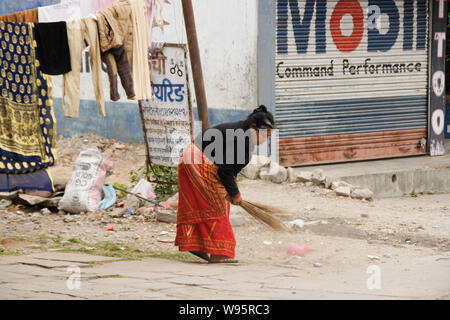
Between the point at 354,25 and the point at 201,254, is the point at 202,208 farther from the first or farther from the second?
the point at 354,25

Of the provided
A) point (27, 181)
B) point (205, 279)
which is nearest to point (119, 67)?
point (27, 181)

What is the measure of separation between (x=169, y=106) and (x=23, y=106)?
1663 millimetres

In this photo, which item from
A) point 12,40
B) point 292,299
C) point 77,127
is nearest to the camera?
point 292,299

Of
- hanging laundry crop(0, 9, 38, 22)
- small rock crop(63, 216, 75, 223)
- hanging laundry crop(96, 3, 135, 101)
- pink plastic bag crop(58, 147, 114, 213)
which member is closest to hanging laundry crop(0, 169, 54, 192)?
pink plastic bag crop(58, 147, 114, 213)

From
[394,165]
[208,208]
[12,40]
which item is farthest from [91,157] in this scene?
[394,165]

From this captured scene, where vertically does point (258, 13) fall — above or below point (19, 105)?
above

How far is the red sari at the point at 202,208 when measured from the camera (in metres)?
5.32

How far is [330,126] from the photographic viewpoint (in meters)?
10.0

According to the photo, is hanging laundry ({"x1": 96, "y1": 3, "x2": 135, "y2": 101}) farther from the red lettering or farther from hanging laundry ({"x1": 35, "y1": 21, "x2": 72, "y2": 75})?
the red lettering

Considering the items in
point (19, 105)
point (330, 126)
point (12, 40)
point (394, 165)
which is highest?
point (12, 40)

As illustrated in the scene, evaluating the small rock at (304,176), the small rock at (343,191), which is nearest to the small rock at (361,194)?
the small rock at (343,191)

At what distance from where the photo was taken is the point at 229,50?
9609 mm

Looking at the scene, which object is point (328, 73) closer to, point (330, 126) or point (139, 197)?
point (330, 126)

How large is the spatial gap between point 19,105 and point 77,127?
4.79 m
